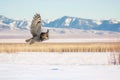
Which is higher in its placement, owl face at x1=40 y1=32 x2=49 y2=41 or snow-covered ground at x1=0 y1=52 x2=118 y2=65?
owl face at x1=40 y1=32 x2=49 y2=41

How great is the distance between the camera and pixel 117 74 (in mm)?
13227

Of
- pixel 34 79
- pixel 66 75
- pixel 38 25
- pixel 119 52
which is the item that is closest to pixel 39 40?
pixel 38 25

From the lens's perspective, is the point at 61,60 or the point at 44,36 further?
the point at 61,60

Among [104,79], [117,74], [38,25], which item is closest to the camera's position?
[38,25]

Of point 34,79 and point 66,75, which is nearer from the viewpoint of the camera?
point 34,79

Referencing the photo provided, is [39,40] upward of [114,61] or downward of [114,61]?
upward

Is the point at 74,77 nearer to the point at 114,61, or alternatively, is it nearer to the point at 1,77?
the point at 1,77

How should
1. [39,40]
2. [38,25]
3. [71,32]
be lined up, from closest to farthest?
[38,25] < [39,40] < [71,32]

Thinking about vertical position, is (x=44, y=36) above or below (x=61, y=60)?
above

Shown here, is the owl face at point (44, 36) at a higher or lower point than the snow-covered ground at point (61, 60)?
higher

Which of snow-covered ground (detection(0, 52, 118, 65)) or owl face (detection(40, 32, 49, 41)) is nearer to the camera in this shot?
owl face (detection(40, 32, 49, 41))

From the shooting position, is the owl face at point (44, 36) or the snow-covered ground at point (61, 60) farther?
the snow-covered ground at point (61, 60)

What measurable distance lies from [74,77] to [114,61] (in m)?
5.62

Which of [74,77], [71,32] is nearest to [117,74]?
[74,77]
